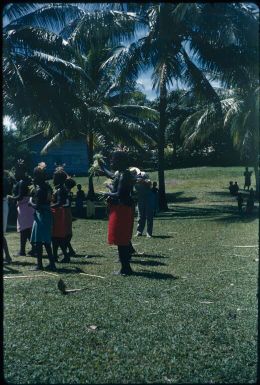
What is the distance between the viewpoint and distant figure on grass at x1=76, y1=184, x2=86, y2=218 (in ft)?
28.5

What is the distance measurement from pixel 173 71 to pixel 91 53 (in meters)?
3.09

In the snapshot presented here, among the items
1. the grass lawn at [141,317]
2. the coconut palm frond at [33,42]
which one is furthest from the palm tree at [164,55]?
the grass lawn at [141,317]

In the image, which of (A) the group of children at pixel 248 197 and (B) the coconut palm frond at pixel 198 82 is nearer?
(A) the group of children at pixel 248 197

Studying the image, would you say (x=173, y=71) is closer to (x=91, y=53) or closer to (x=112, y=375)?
(x=91, y=53)

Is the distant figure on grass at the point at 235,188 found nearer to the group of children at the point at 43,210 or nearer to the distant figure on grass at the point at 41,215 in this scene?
the group of children at the point at 43,210

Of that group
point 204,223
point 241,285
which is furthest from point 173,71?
point 241,285

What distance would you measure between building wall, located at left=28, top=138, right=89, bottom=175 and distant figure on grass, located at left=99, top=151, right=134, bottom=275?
384 cm

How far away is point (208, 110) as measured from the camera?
13.4 m

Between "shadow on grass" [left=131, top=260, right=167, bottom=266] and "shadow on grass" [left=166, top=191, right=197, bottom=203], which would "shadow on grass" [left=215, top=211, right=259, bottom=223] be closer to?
"shadow on grass" [left=166, top=191, right=197, bottom=203]

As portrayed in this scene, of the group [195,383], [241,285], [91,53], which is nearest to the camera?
[195,383]

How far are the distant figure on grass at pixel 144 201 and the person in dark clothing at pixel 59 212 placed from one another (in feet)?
3.87

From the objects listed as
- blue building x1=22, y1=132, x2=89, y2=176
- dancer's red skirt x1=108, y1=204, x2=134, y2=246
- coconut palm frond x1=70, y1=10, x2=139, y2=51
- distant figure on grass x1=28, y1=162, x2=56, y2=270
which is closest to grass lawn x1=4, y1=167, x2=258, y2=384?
distant figure on grass x1=28, y1=162, x2=56, y2=270

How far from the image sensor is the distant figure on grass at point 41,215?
6344 millimetres

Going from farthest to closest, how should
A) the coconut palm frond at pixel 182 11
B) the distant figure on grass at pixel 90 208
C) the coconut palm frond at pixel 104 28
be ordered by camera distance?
1. the coconut palm frond at pixel 104 28
2. the coconut palm frond at pixel 182 11
3. the distant figure on grass at pixel 90 208
